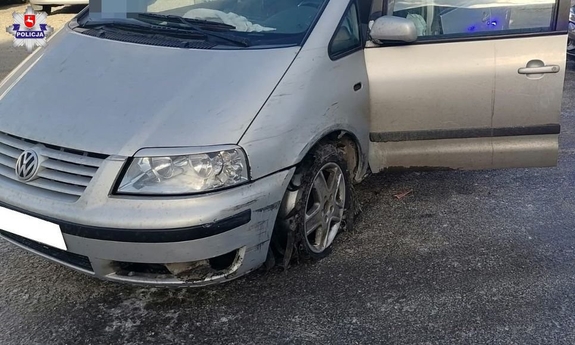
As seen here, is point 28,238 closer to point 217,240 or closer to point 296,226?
point 217,240

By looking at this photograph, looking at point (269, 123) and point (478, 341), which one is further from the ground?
point (269, 123)

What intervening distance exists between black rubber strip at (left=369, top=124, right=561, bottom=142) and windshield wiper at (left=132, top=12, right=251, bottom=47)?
1.02 metres

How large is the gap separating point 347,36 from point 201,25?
0.79 metres

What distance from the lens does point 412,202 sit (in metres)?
4.06

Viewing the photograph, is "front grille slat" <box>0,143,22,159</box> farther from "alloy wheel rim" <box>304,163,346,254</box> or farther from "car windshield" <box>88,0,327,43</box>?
"alloy wheel rim" <box>304,163,346,254</box>

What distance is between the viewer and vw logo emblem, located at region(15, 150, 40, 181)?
2650mm

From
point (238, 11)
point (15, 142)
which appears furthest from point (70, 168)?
point (238, 11)

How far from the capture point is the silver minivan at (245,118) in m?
2.57

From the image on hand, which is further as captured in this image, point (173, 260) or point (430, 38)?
point (430, 38)

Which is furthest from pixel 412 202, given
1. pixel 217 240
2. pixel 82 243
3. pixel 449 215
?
pixel 82 243

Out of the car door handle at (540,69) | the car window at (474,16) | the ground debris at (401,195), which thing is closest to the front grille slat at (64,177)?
the car window at (474,16)

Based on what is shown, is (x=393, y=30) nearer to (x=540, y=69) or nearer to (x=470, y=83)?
(x=470, y=83)

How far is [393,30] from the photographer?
328 centimetres

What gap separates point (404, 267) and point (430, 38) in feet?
4.27
